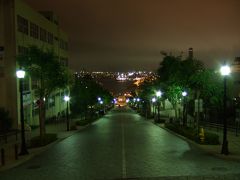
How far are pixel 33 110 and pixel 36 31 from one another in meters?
11.1

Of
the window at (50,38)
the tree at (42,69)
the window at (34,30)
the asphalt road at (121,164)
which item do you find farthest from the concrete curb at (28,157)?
the window at (50,38)

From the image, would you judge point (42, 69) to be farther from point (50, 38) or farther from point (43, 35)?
point (50, 38)

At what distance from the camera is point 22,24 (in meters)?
49.5

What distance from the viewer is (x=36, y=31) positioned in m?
57.1

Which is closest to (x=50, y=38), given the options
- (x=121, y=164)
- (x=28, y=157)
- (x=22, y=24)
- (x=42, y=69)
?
(x=22, y=24)

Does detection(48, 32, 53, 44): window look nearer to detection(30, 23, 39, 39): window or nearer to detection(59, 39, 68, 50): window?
detection(59, 39, 68, 50): window

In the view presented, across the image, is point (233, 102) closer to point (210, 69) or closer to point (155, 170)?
Result: point (210, 69)

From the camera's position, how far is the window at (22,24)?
47906 mm

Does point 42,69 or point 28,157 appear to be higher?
point 42,69

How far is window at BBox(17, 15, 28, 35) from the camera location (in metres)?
47.9

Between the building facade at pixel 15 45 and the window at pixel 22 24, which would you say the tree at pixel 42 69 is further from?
the window at pixel 22 24

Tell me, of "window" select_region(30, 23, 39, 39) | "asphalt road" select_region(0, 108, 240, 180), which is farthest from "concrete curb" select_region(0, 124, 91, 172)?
"window" select_region(30, 23, 39, 39)

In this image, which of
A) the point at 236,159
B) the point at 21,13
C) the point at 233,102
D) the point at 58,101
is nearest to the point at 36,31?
the point at 21,13

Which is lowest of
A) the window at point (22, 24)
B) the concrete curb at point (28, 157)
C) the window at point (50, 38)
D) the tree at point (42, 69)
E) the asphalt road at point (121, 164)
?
the concrete curb at point (28, 157)
